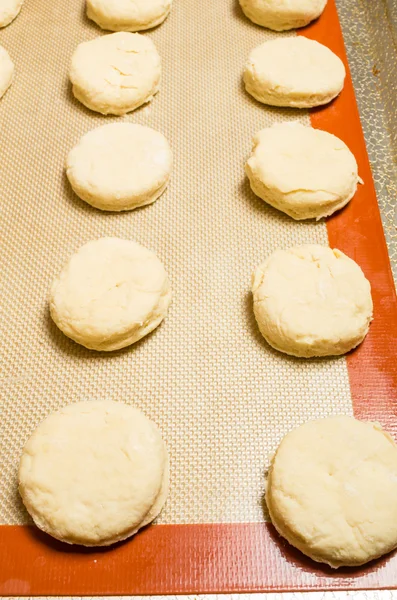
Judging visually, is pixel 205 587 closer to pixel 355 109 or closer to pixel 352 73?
pixel 355 109

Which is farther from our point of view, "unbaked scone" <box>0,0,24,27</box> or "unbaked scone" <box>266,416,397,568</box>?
"unbaked scone" <box>0,0,24,27</box>

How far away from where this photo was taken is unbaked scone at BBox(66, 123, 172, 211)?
1.48m

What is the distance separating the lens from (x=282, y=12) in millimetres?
1804

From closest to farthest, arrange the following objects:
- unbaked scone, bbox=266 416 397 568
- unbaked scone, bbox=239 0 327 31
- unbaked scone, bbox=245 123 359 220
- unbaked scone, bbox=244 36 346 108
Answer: unbaked scone, bbox=266 416 397 568
unbaked scone, bbox=245 123 359 220
unbaked scone, bbox=244 36 346 108
unbaked scone, bbox=239 0 327 31

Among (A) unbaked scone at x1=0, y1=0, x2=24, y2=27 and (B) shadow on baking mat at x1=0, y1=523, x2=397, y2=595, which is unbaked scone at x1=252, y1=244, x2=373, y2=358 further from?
(A) unbaked scone at x1=0, y1=0, x2=24, y2=27

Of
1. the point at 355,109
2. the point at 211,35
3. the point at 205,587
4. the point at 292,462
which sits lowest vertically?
the point at 205,587

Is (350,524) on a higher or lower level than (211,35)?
lower

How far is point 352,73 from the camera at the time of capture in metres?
1.94

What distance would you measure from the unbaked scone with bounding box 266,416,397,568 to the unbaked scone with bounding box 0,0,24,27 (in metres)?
1.73

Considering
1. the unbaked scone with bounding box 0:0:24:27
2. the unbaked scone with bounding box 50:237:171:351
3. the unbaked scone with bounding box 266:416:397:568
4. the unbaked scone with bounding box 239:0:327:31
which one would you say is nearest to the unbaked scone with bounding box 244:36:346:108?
the unbaked scone with bounding box 239:0:327:31

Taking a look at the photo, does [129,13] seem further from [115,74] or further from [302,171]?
[302,171]

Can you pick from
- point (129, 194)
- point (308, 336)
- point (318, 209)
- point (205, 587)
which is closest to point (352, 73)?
point (318, 209)

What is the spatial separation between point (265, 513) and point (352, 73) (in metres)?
1.58

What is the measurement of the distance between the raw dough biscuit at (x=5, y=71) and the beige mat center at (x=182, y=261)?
0.09 ft
